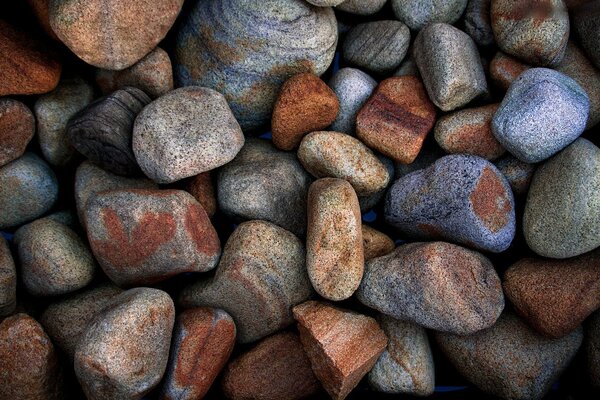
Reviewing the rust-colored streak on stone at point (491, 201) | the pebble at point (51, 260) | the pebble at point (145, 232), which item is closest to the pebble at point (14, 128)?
the pebble at point (51, 260)

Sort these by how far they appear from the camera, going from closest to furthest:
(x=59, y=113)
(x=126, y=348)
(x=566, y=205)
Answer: (x=126, y=348)
(x=566, y=205)
(x=59, y=113)

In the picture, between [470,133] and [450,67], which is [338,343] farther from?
[450,67]

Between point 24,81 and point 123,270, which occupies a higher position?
point 24,81

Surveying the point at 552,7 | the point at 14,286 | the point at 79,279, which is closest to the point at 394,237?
the point at 552,7

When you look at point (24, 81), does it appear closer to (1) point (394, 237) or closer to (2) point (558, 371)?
(1) point (394, 237)

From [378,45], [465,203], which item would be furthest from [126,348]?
[378,45]

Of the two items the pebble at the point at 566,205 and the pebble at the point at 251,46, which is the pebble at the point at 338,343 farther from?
the pebble at the point at 251,46
